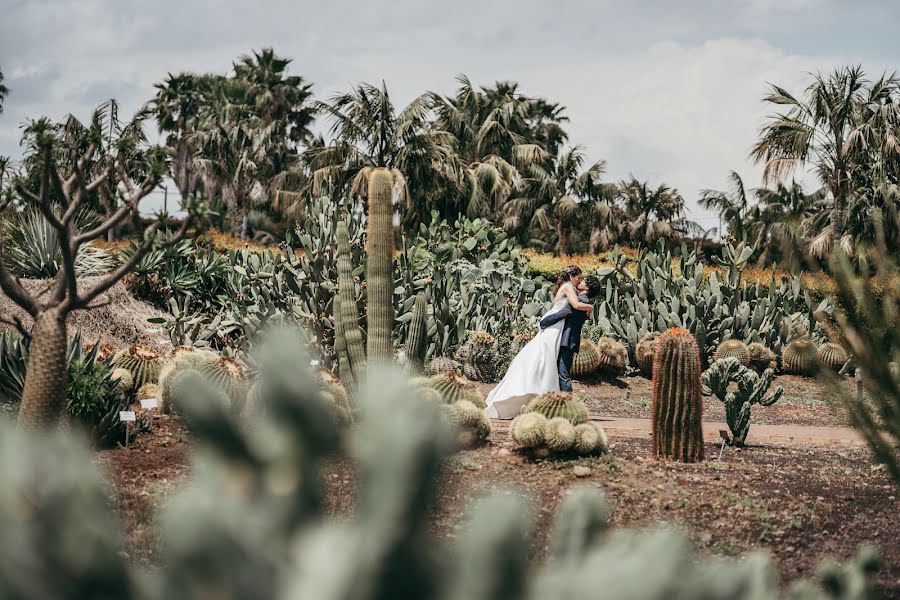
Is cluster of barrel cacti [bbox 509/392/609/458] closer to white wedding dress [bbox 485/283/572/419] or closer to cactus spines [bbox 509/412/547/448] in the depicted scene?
cactus spines [bbox 509/412/547/448]

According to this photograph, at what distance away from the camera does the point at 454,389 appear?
814 cm

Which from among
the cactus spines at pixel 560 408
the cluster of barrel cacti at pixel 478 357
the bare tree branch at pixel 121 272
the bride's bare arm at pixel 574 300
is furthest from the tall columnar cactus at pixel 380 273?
the bare tree branch at pixel 121 272

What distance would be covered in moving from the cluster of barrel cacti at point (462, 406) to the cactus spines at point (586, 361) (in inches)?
227

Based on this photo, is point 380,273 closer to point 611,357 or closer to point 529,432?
point 529,432

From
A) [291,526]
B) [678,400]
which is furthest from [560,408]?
[291,526]

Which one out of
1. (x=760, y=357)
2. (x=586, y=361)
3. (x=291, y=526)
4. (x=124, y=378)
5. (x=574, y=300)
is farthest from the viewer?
(x=760, y=357)

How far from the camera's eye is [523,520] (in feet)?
3.00

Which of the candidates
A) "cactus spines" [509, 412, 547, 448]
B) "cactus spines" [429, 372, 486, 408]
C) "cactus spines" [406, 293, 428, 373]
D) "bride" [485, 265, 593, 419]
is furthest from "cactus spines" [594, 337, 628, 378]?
"cactus spines" [509, 412, 547, 448]

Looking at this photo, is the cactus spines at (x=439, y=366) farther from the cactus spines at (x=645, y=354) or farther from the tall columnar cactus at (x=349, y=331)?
the cactus spines at (x=645, y=354)

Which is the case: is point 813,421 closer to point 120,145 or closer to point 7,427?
point 120,145

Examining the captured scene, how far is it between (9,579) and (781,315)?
53.3 ft

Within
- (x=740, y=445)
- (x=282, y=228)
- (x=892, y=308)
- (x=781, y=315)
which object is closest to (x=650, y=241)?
(x=282, y=228)

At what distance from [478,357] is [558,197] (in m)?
22.6

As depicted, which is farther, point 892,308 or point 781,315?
point 781,315
